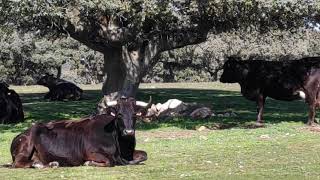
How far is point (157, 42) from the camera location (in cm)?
2484

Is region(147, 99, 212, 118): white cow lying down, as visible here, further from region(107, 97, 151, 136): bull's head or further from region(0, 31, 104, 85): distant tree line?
region(0, 31, 104, 85): distant tree line

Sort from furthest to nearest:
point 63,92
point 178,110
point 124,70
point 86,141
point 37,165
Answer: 1. point 63,92
2. point 124,70
3. point 178,110
4. point 86,141
5. point 37,165

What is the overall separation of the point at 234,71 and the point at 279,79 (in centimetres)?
198

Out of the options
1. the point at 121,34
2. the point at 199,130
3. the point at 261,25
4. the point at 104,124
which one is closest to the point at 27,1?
the point at 121,34

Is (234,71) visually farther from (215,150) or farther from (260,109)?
(215,150)

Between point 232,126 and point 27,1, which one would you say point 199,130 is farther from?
point 27,1

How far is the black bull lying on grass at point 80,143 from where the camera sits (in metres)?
11.2

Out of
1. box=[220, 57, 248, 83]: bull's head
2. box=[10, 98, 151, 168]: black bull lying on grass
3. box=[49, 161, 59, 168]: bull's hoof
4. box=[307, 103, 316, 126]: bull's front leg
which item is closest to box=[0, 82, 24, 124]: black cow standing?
box=[220, 57, 248, 83]: bull's head

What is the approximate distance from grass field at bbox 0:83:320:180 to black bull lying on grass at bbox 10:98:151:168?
1.06 ft

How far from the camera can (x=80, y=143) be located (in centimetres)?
1127

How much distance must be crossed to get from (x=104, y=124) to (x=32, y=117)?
12.6 meters

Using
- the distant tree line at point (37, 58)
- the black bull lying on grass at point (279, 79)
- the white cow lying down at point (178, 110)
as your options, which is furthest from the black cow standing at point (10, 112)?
the distant tree line at point (37, 58)

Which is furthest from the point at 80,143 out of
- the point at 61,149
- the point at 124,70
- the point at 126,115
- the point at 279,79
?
the point at 124,70

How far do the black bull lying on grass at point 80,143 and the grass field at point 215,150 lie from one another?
32cm
